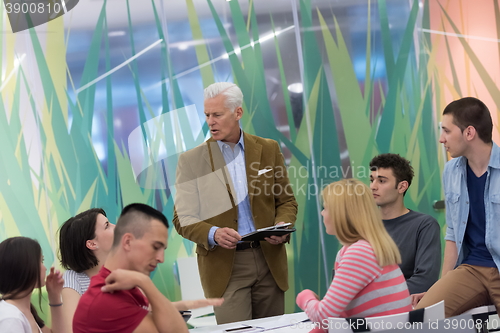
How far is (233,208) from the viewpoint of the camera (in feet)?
9.41

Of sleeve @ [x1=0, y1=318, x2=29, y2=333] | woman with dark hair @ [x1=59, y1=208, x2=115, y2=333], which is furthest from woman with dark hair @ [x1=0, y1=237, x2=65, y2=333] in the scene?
woman with dark hair @ [x1=59, y1=208, x2=115, y2=333]

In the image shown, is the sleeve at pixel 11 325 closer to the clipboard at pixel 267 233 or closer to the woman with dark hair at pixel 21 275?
the woman with dark hair at pixel 21 275

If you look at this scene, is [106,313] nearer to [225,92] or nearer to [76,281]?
[76,281]

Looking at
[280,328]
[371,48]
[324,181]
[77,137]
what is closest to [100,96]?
[77,137]

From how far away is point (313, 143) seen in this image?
13.3ft

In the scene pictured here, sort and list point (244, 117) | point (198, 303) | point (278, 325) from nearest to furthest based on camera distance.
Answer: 1. point (198, 303)
2. point (278, 325)
3. point (244, 117)

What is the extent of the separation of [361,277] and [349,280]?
0.04 meters

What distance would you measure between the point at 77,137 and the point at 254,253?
1.82m

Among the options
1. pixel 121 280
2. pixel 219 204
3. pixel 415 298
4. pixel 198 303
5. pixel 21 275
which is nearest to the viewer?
pixel 121 280

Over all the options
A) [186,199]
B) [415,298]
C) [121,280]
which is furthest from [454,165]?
[121,280]

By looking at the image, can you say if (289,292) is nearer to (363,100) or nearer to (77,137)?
(363,100)

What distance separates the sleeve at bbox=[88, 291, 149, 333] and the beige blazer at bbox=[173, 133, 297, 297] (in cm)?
124

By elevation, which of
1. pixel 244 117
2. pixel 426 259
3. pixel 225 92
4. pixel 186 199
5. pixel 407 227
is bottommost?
pixel 426 259

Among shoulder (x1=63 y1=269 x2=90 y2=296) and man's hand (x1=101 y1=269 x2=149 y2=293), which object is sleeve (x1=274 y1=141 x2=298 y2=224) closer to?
shoulder (x1=63 y1=269 x2=90 y2=296)
